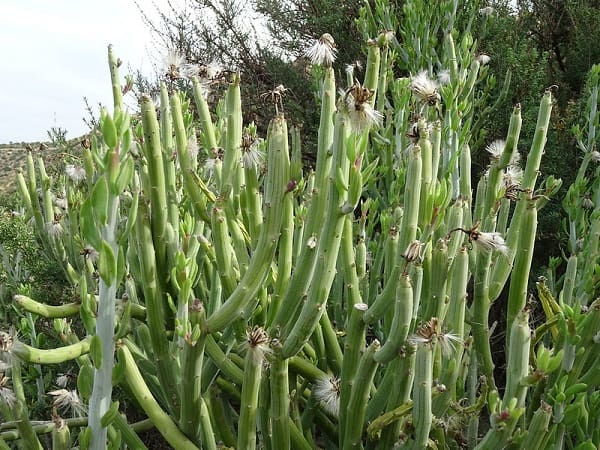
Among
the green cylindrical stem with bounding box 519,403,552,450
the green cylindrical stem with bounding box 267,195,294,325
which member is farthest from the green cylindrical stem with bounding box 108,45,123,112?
the green cylindrical stem with bounding box 519,403,552,450

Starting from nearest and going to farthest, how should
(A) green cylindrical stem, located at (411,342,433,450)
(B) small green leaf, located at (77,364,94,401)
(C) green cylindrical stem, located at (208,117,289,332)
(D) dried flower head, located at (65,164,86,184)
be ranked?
(B) small green leaf, located at (77,364,94,401) < (A) green cylindrical stem, located at (411,342,433,450) < (C) green cylindrical stem, located at (208,117,289,332) < (D) dried flower head, located at (65,164,86,184)

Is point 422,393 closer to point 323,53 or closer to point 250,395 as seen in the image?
point 250,395

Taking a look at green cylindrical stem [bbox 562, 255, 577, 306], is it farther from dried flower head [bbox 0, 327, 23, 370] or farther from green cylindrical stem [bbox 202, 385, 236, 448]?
dried flower head [bbox 0, 327, 23, 370]

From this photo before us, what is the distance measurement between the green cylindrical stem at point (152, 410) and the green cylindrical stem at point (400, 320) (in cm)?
57

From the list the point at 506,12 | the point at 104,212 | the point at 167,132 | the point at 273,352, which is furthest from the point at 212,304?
the point at 506,12

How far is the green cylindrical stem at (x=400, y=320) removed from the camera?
1327mm

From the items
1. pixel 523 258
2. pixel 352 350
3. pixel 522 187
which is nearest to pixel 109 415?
pixel 352 350

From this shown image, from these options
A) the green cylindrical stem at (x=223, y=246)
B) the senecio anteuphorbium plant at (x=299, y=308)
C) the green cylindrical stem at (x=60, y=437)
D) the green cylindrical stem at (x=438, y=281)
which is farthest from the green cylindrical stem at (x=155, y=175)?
the green cylindrical stem at (x=438, y=281)

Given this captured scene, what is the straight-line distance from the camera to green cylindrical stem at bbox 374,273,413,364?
4.35ft

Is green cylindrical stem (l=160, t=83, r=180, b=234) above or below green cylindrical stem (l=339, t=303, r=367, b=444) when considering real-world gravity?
above

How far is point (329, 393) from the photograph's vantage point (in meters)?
1.70

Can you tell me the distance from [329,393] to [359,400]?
0.17 m

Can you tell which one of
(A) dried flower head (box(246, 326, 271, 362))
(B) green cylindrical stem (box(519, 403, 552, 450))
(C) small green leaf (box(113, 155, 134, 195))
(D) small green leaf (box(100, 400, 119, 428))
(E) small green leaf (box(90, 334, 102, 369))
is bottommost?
(B) green cylindrical stem (box(519, 403, 552, 450))

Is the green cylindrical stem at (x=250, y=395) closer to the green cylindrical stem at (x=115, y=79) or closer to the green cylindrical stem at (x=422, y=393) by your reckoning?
the green cylindrical stem at (x=422, y=393)
